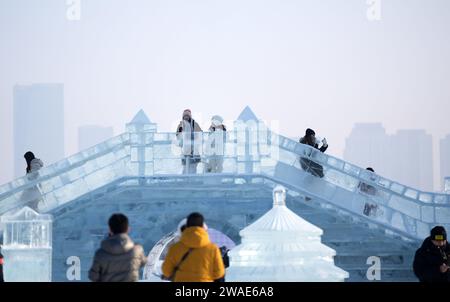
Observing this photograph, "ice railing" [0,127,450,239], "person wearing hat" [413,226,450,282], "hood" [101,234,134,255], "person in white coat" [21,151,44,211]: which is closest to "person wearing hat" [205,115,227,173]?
"ice railing" [0,127,450,239]

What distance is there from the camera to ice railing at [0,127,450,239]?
81.4 ft

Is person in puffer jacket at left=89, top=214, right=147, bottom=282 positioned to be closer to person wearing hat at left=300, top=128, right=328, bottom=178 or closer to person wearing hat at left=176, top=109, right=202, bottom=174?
person wearing hat at left=176, top=109, right=202, bottom=174

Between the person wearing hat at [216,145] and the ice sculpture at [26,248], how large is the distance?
446 cm

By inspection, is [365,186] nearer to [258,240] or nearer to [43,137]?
[258,240]

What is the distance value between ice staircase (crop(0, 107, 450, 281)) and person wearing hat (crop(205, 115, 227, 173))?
130 millimetres

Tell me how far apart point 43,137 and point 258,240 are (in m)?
65.8

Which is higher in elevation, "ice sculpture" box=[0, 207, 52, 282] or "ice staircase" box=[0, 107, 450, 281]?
"ice staircase" box=[0, 107, 450, 281]

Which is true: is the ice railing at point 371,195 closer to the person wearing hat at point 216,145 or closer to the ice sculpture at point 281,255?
the person wearing hat at point 216,145

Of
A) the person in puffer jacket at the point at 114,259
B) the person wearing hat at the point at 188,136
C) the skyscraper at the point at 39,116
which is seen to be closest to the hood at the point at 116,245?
the person in puffer jacket at the point at 114,259

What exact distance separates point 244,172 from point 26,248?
20.4 feet

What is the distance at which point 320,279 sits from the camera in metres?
16.3

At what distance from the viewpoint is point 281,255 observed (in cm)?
1653

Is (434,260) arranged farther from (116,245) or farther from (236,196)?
(236,196)
